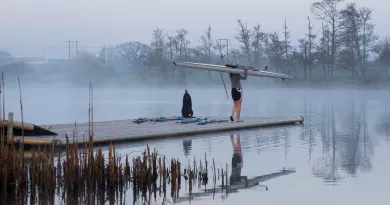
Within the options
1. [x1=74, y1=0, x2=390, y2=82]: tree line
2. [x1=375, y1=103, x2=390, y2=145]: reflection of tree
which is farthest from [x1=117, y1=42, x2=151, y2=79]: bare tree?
[x1=375, y1=103, x2=390, y2=145]: reflection of tree

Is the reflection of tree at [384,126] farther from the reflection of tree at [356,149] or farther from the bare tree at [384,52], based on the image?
the bare tree at [384,52]

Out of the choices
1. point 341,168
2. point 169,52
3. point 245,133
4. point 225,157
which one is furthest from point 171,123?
point 169,52

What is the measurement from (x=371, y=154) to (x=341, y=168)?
8.57 feet

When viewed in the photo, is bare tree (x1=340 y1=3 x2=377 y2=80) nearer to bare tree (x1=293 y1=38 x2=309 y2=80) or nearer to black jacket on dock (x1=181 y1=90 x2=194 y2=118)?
bare tree (x1=293 y1=38 x2=309 y2=80)

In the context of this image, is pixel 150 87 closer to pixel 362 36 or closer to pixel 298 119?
pixel 362 36

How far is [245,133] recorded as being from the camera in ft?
72.0

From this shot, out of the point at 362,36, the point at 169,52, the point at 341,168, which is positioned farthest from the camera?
the point at 169,52

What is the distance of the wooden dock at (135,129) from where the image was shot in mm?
17545

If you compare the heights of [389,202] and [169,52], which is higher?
[169,52]

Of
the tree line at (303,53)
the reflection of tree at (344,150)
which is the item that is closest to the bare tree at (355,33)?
the tree line at (303,53)

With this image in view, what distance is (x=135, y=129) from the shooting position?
67.4 ft

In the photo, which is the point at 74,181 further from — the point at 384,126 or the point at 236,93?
the point at 384,126

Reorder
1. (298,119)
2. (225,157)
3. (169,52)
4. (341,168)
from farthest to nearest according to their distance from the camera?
→ (169,52) → (298,119) → (225,157) → (341,168)

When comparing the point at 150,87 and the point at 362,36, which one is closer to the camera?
the point at 362,36
